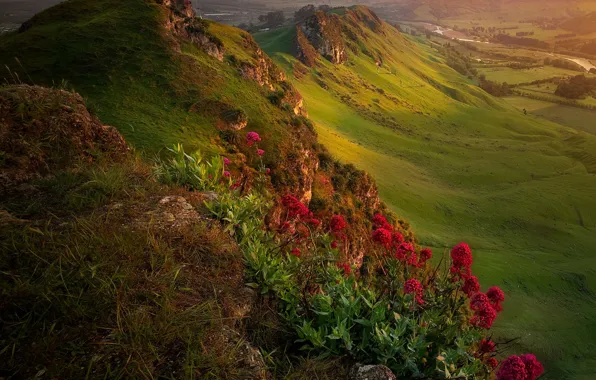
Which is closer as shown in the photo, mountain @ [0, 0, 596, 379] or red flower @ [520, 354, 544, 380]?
mountain @ [0, 0, 596, 379]

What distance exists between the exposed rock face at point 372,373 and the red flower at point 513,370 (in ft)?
7.84

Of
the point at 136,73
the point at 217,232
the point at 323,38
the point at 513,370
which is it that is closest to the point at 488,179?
the point at 136,73

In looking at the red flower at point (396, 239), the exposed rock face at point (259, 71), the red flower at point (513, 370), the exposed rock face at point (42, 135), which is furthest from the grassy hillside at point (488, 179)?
the exposed rock face at point (42, 135)

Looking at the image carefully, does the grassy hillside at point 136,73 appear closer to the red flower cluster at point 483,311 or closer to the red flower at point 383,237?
the red flower at point 383,237

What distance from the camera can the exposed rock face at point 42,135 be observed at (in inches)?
231

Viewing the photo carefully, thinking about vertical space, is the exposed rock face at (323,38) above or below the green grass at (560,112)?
above

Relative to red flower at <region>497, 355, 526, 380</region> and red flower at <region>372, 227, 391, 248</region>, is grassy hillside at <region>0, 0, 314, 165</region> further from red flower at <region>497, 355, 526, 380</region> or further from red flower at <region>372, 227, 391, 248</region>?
red flower at <region>497, 355, 526, 380</region>

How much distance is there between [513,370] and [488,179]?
3172 inches

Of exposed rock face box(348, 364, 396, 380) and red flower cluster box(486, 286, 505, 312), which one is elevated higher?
exposed rock face box(348, 364, 396, 380)

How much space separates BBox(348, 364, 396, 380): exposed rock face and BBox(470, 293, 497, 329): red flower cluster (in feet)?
10.4

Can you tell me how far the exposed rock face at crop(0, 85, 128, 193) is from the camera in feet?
19.2

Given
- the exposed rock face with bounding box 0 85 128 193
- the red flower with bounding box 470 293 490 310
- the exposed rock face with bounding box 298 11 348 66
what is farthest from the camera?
the exposed rock face with bounding box 298 11 348 66

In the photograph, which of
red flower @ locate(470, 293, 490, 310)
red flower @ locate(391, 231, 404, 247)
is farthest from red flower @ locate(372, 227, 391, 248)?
red flower @ locate(470, 293, 490, 310)

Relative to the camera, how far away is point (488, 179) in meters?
73.9
